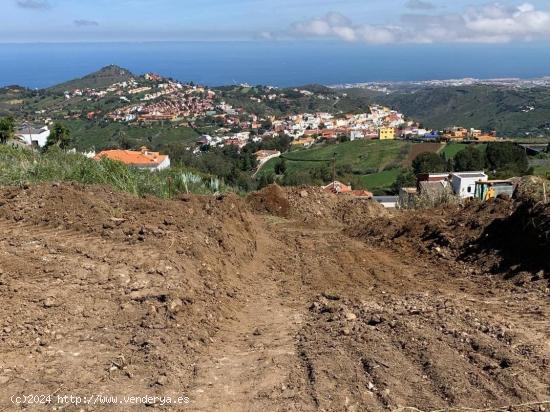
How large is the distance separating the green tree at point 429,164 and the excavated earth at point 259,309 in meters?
39.3

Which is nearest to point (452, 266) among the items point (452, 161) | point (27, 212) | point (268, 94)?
point (27, 212)

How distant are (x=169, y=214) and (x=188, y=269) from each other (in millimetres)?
1681

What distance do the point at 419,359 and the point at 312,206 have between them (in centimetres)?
907

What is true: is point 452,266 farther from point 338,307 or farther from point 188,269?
point 188,269

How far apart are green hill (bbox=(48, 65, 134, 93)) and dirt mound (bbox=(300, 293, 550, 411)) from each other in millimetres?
144523

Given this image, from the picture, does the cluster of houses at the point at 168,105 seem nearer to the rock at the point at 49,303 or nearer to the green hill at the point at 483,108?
the green hill at the point at 483,108

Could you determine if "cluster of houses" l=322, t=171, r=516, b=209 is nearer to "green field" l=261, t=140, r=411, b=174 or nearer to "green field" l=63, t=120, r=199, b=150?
"green field" l=261, t=140, r=411, b=174

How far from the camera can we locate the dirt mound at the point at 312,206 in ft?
41.5

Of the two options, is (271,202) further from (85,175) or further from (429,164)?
(429,164)

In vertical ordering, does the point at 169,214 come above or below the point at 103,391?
above

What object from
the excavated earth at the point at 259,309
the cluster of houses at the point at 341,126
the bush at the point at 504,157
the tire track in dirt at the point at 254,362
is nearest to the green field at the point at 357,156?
the bush at the point at 504,157

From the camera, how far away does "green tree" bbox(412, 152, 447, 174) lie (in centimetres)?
4678

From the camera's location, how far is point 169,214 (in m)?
7.49

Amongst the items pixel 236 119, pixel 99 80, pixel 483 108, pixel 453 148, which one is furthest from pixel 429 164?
pixel 99 80
